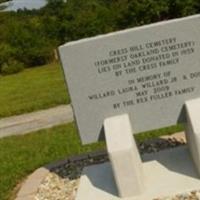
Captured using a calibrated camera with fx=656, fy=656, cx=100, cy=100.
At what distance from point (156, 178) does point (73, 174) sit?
117 centimetres

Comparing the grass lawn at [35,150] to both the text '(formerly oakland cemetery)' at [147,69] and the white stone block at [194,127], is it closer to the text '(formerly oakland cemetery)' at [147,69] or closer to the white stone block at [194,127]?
the text '(formerly oakland cemetery)' at [147,69]

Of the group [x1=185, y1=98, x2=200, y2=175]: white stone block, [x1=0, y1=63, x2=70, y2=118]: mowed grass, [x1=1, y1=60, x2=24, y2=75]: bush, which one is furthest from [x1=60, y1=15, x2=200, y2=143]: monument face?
[x1=1, y1=60, x2=24, y2=75]: bush

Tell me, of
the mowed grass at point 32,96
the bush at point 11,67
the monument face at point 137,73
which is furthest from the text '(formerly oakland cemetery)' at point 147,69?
the bush at point 11,67

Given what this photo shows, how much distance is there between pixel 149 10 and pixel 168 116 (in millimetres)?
24325

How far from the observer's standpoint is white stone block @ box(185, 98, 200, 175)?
235 inches

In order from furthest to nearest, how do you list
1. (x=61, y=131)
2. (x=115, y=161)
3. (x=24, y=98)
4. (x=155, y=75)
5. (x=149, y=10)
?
(x=149, y=10), (x=24, y=98), (x=61, y=131), (x=155, y=75), (x=115, y=161)

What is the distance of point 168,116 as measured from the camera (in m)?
6.47

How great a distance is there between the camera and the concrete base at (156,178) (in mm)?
5957

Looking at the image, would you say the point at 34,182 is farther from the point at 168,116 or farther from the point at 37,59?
the point at 37,59

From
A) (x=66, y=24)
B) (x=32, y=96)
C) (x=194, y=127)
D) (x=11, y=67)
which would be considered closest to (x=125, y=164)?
(x=194, y=127)

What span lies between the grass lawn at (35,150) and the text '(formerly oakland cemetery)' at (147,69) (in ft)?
5.63

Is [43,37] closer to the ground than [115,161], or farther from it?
closer to the ground

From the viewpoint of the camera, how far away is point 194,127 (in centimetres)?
599

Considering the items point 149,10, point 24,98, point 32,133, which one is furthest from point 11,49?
point 32,133
